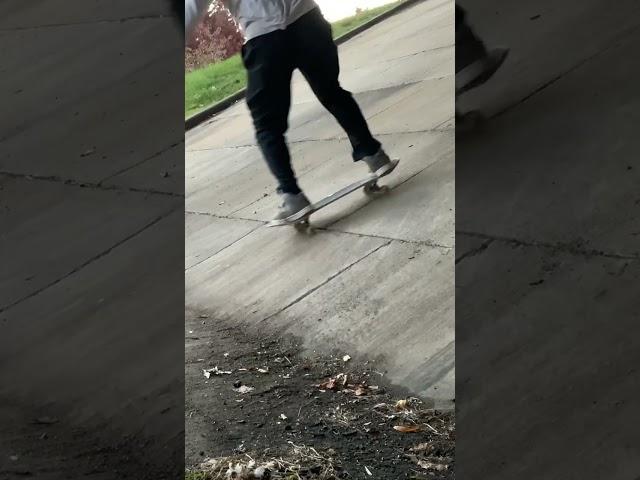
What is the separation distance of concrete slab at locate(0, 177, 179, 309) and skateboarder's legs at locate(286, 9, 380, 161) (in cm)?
90

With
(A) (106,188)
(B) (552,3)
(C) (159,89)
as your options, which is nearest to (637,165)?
(B) (552,3)

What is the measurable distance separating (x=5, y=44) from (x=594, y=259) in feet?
7.00

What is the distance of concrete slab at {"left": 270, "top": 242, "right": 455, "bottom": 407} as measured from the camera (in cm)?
267

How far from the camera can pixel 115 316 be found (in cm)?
224

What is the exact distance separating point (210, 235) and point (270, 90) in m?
1.53

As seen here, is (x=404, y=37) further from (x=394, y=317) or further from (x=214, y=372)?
(x=214, y=372)

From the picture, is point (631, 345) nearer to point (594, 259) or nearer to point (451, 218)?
point (594, 259)

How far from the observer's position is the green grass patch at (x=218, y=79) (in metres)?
4.90

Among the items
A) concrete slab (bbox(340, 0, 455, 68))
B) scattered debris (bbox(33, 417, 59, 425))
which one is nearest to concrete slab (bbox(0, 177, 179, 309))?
scattered debris (bbox(33, 417, 59, 425))

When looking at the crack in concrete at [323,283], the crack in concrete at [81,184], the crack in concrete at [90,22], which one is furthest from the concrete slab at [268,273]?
the crack in concrete at [90,22]

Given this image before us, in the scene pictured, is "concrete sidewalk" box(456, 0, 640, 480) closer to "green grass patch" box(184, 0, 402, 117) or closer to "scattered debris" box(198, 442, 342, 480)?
"scattered debris" box(198, 442, 342, 480)

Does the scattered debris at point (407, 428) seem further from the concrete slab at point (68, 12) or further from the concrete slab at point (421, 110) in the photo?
the concrete slab at point (421, 110)

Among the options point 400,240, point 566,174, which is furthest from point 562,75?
point 400,240

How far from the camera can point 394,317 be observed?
2928 millimetres
